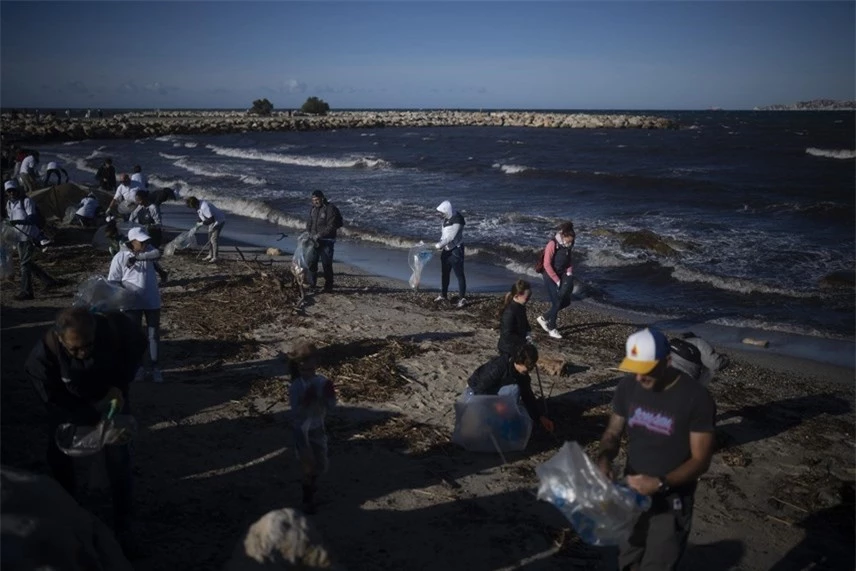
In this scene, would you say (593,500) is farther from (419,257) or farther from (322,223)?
(322,223)

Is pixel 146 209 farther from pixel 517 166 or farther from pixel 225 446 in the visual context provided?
pixel 517 166

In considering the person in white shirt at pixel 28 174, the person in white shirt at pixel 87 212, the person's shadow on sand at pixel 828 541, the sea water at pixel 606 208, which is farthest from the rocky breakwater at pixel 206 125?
the person's shadow on sand at pixel 828 541

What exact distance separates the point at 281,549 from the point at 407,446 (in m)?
3.06

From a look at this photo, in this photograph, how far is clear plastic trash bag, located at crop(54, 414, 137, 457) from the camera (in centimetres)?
424

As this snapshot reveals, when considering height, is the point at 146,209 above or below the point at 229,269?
above

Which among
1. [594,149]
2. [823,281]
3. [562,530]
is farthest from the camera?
[594,149]

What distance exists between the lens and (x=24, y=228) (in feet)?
32.5

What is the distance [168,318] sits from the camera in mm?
9711

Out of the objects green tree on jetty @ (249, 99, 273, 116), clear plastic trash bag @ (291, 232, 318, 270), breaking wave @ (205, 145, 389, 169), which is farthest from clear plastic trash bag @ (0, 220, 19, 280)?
green tree on jetty @ (249, 99, 273, 116)

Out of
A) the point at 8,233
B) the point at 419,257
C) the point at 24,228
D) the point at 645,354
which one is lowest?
the point at 419,257

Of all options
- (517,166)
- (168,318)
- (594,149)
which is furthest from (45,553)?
(594,149)

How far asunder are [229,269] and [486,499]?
29.2 feet

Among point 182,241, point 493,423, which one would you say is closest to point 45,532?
point 493,423

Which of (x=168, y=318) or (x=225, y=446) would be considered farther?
(x=168, y=318)
